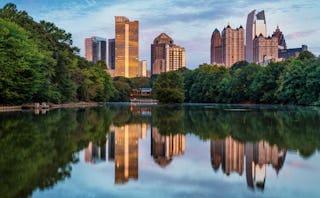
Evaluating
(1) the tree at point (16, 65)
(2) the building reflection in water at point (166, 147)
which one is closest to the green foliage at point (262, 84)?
A: (1) the tree at point (16, 65)

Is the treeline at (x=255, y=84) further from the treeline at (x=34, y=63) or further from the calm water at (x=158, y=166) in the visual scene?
the calm water at (x=158, y=166)

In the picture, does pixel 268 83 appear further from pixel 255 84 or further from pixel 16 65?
pixel 16 65

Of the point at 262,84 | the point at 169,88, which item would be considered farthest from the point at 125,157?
the point at 169,88

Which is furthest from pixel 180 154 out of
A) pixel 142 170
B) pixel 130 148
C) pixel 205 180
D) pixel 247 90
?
pixel 247 90

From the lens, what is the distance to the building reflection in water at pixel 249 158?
8930 mm

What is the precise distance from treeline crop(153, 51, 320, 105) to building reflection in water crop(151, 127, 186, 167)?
2126 inches

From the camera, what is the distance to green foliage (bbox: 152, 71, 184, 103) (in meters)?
87.4

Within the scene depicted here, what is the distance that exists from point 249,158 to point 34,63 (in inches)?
1557

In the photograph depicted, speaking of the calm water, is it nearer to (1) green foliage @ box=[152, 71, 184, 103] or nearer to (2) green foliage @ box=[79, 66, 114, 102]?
(2) green foliage @ box=[79, 66, 114, 102]

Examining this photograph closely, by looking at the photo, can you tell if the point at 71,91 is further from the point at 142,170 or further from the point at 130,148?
the point at 142,170

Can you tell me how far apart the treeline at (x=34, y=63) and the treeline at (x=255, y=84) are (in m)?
24.6

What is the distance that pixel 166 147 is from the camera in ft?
44.9

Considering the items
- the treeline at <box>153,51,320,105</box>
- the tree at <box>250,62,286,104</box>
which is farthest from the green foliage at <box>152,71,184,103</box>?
the tree at <box>250,62,286,104</box>

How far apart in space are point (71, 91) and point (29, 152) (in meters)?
52.6
